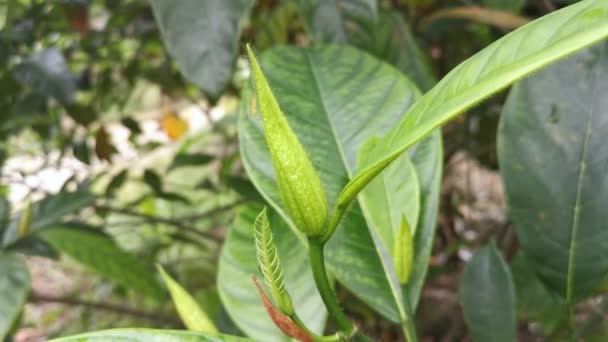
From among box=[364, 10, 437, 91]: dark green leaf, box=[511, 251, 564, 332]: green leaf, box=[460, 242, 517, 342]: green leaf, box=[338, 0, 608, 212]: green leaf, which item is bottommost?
box=[511, 251, 564, 332]: green leaf

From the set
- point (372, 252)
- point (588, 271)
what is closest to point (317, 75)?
point (372, 252)

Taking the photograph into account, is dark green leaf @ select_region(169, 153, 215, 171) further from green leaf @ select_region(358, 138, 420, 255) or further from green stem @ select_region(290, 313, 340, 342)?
green stem @ select_region(290, 313, 340, 342)

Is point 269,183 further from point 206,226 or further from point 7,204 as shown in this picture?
point 206,226

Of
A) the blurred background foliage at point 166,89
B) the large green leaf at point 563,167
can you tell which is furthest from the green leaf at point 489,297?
the blurred background foliage at point 166,89

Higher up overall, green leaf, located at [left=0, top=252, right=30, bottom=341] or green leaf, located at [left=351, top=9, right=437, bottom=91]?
green leaf, located at [left=351, top=9, right=437, bottom=91]

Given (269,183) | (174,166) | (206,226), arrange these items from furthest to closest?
1. (206,226)
2. (174,166)
3. (269,183)

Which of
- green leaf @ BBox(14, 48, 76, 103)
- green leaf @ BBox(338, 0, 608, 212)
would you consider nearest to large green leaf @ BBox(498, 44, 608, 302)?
green leaf @ BBox(338, 0, 608, 212)
